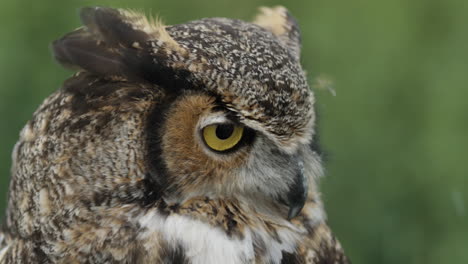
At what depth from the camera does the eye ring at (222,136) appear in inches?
74.8

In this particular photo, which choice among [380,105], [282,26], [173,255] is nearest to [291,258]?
[173,255]

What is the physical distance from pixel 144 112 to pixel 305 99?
0.42 metres

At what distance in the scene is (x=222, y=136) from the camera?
1922mm

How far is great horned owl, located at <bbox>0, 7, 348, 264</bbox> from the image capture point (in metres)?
1.91

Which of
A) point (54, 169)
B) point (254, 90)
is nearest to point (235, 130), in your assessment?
point (254, 90)

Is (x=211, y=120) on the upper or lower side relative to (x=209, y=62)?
lower

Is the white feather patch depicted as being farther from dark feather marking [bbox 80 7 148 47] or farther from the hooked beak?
dark feather marking [bbox 80 7 148 47]

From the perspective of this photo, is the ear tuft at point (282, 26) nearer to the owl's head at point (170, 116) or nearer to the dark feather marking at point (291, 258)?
the owl's head at point (170, 116)

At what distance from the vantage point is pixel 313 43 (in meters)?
3.77

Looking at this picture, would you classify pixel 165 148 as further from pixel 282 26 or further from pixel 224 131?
pixel 282 26

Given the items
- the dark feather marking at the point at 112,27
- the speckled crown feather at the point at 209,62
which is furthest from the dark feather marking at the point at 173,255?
the dark feather marking at the point at 112,27

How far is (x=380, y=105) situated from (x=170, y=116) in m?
1.87

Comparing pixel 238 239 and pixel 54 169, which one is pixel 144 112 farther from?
pixel 238 239

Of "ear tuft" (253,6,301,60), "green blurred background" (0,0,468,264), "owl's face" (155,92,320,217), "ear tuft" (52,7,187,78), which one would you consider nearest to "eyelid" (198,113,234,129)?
"owl's face" (155,92,320,217)
